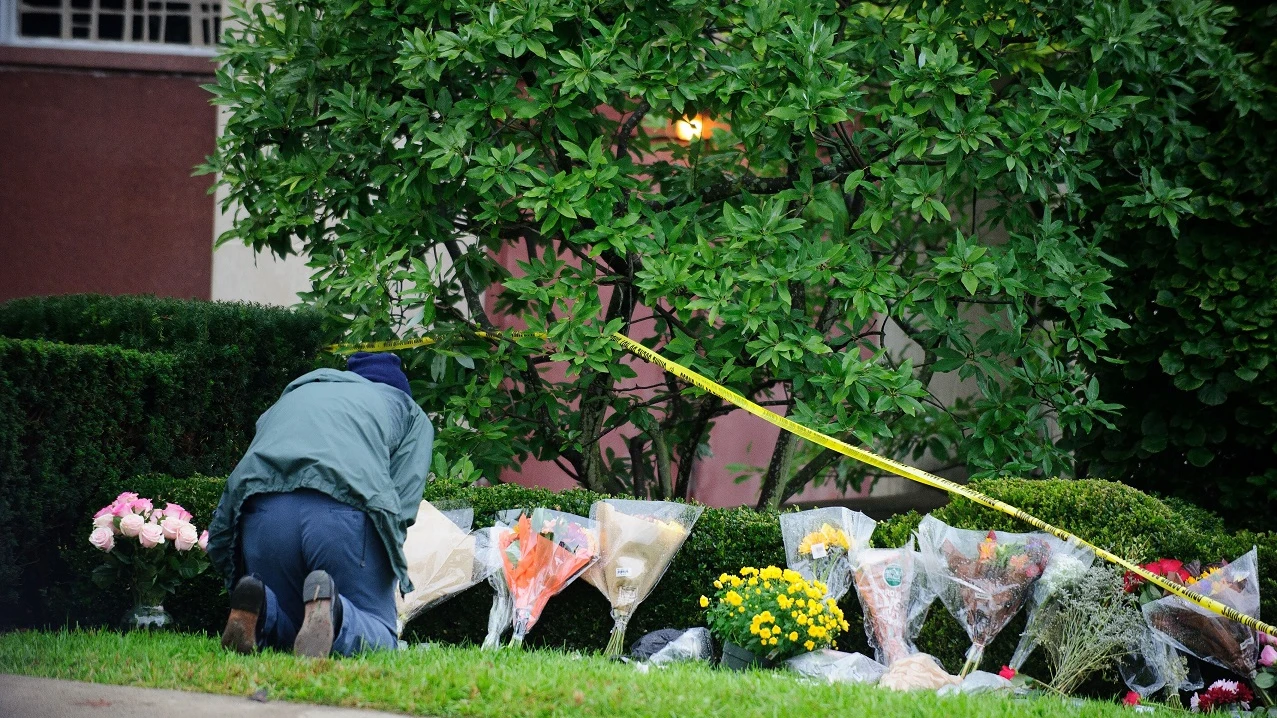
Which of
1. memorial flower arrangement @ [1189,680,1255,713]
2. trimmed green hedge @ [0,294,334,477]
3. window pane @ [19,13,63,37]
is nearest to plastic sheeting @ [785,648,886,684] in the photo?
memorial flower arrangement @ [1189,680,1255,713]

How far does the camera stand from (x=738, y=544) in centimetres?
580

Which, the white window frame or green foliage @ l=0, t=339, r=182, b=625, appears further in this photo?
the white window frame

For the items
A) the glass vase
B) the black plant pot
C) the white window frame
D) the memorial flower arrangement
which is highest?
the white window frame

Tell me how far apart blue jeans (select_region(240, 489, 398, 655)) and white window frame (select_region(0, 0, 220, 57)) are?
6088 mm

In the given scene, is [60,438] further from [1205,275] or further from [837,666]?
[1205,275]

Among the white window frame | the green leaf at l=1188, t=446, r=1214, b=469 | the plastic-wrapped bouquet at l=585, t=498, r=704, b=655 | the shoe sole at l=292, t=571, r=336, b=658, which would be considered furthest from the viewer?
the white window frame

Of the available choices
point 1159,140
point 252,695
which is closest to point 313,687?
point 252,695

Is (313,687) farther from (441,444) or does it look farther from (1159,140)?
(1159,140)

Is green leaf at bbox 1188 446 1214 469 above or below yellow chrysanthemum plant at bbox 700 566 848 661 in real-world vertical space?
above

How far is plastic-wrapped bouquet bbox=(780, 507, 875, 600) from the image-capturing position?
5504mm

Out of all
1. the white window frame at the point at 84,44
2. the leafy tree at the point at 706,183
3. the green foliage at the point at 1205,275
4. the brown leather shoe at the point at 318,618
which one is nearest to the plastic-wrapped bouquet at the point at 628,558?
the leafy tree at the point at 706,183

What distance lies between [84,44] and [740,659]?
24.9 ft

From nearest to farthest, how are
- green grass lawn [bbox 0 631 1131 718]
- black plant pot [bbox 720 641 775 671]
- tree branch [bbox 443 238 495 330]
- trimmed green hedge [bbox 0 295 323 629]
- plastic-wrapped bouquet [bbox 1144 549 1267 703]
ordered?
green grass lawn [bbox 0 631 1131 718] → plastic-wrapped bouquet [bbox 1144 549 1267 703] → black plant pot [bbox 720 641 775 671] → trimmed green hedge [bbox 0 295 323 629] → tree branch [bbox 443 238 495 330]

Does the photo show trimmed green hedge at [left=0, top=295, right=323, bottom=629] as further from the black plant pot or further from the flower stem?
the black plant pot
